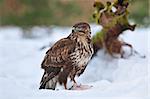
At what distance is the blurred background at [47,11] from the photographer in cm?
1045

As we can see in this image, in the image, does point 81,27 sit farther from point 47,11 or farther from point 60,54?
point 47,11

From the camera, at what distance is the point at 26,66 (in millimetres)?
5809

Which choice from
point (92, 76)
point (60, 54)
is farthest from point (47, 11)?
point (60, 54)

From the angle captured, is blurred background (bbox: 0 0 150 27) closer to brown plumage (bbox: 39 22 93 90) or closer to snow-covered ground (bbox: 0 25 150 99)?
snow-covered ground (bbox: 0 25 150 99)

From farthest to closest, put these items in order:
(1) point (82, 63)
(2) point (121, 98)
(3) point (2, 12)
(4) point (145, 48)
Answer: (3) point (2, 12) < (4) point (145, 48) < (1) point (82, 63) < (2) point (121, 98)

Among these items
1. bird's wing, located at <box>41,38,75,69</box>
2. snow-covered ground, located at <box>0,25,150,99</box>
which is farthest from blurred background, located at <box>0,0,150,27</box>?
bird's wing, located at <box>41,38,75,69</box>

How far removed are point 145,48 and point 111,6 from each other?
99 centimetres

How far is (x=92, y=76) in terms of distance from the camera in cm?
473

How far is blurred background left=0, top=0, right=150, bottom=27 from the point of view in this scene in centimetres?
1045

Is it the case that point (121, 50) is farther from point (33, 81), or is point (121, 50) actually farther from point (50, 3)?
point (50, 3)

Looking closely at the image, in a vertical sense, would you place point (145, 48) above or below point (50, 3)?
below

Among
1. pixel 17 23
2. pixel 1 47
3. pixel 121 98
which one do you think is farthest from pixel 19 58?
pixel 17 23

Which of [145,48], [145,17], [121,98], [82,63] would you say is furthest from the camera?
[145,17]

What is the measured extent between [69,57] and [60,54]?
8 cm
